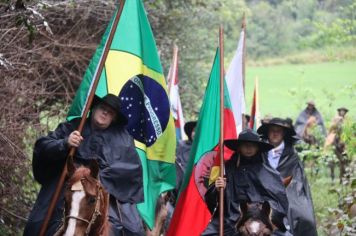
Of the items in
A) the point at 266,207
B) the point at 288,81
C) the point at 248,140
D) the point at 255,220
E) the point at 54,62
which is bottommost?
the point at 288,81

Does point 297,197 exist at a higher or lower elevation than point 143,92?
lower

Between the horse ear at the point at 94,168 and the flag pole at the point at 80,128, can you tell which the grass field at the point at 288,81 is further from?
the horse ear at the point at 94,168

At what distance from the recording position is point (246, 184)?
38.4ft

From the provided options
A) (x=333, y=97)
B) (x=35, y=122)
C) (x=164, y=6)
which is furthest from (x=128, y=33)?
(x=333, y=97)

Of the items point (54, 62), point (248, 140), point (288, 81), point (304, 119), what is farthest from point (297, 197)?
point (288, 81)

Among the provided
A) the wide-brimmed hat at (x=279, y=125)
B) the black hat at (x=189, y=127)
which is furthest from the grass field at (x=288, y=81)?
the wide-brimmed hat at (x=279, y=125)

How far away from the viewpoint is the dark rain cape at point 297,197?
569 inches

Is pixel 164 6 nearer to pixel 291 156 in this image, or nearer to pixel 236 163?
pixel 291 156

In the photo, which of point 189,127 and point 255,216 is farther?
point 189,127

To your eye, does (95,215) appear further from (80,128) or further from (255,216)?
(255,216)

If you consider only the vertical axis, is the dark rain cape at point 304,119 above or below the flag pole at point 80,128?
below

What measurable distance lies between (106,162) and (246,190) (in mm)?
1644

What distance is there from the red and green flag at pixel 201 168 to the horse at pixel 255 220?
4.53ft

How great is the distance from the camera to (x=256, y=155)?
11805 millimetres
